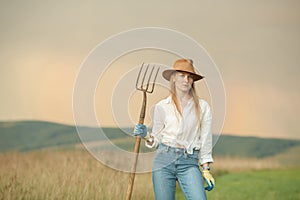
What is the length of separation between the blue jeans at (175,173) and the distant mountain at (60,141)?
300cm

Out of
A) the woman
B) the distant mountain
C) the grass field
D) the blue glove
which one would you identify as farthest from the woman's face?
the distant mountain

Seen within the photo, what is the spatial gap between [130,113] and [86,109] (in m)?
0.26

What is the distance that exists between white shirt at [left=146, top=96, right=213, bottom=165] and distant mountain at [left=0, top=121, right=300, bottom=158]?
9.65 feet

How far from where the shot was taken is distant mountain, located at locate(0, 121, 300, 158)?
562 centimetres

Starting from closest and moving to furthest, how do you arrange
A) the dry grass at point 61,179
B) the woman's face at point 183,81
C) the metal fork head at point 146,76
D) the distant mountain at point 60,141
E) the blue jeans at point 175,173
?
the blue jeans at point 175,173 → the woman's face at point 183,81 → the metal fork head at point 146,76 → the dry grass at point 61,179 → the distant mountain at point 60,141

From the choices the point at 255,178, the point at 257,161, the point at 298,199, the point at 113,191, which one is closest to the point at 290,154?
the point at 257,161

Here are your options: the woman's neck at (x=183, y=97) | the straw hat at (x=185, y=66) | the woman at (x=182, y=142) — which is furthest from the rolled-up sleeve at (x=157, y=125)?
the straw hat at (x=185, y=66)

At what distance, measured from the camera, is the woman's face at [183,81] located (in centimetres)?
293

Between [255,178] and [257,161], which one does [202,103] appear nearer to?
[255,178]

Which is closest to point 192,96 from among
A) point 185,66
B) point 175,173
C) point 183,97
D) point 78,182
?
point 183,97

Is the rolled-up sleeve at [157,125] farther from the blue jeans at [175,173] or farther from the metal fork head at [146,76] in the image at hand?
the metal fork head at [146,76]

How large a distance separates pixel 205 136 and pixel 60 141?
3537 mm

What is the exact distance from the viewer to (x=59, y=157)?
5457 millimetres

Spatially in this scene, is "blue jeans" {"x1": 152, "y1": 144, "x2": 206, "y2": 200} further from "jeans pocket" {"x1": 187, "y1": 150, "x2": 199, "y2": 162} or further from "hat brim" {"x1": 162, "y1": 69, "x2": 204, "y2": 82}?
"hat brim" {"x1": 162, "y1": 69, "x2": 204, "y2": 82}
